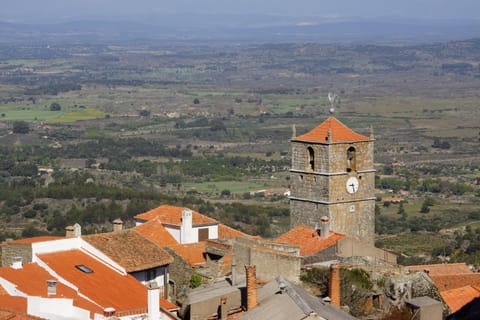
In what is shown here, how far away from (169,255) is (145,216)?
6.25 metres

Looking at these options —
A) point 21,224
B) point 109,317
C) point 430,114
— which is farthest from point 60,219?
point 430,114

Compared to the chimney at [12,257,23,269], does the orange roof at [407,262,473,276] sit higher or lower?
lower

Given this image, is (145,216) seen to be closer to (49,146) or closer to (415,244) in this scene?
(415,244)

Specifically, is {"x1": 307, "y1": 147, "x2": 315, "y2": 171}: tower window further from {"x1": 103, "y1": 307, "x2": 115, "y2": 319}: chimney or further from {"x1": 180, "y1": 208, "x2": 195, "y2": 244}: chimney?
{"x1": 103, "y1": 307, "x2": 115, "y2": 319}: chimney

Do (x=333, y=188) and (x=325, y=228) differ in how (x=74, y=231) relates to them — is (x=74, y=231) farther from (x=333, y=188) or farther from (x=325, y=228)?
(x=333, y=188)

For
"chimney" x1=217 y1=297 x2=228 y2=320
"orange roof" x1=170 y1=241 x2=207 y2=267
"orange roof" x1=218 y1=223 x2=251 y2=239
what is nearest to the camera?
"chimney" x1=217 y1=297 x2=228 y2=320

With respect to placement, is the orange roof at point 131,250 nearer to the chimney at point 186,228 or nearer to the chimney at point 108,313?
the chimney at point 186,228

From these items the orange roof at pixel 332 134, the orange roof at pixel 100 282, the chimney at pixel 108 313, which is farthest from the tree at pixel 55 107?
the chimney at pixel 108 313

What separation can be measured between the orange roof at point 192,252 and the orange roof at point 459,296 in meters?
5.41

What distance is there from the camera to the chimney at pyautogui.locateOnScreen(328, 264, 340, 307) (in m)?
25.3

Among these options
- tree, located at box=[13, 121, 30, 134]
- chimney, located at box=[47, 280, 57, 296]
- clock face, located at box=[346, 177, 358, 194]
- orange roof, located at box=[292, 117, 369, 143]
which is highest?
orange roof, located at box=[292, 117, 369, 143]

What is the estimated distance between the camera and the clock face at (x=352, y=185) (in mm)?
37344

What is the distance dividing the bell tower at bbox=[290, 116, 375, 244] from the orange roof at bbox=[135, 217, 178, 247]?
197 inches

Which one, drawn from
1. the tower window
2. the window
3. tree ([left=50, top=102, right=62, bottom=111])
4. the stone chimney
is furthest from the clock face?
tree ([left=50, top=102, right=62, bottom=111])
